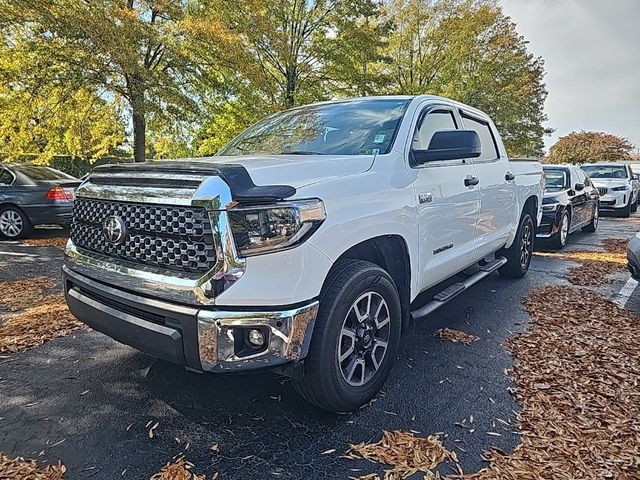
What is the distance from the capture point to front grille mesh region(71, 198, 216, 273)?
218 centimetres

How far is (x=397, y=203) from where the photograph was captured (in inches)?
115

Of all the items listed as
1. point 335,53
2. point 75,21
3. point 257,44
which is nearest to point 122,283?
point 75,21

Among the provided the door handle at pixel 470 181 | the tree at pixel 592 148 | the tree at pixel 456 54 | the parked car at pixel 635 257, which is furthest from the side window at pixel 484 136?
the tree at pixel 592 148

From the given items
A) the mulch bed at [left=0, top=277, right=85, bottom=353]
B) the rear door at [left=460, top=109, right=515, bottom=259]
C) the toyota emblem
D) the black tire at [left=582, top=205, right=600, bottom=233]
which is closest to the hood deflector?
the toyota emblem

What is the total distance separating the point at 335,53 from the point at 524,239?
1100 cm

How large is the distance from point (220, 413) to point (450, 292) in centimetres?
205

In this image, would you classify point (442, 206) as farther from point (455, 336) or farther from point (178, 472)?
point (178, 472)

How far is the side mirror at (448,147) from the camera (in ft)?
10.5

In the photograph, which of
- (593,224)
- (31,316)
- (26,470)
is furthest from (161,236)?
(593,224)

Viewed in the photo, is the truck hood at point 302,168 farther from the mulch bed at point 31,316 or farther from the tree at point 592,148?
the tree at point 592,148

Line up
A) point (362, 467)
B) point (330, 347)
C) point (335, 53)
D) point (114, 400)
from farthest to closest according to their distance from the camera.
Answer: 1. point (335, 53)
2. point (114, 400)
3. point (330, 347)
4. point (362, 467)

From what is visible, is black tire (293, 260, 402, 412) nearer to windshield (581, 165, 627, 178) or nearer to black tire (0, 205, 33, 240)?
black tire (0, 205, 33, 240)

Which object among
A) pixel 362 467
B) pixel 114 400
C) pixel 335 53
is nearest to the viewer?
pixel 362 467

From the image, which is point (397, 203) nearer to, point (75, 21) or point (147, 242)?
point (147, 242)
